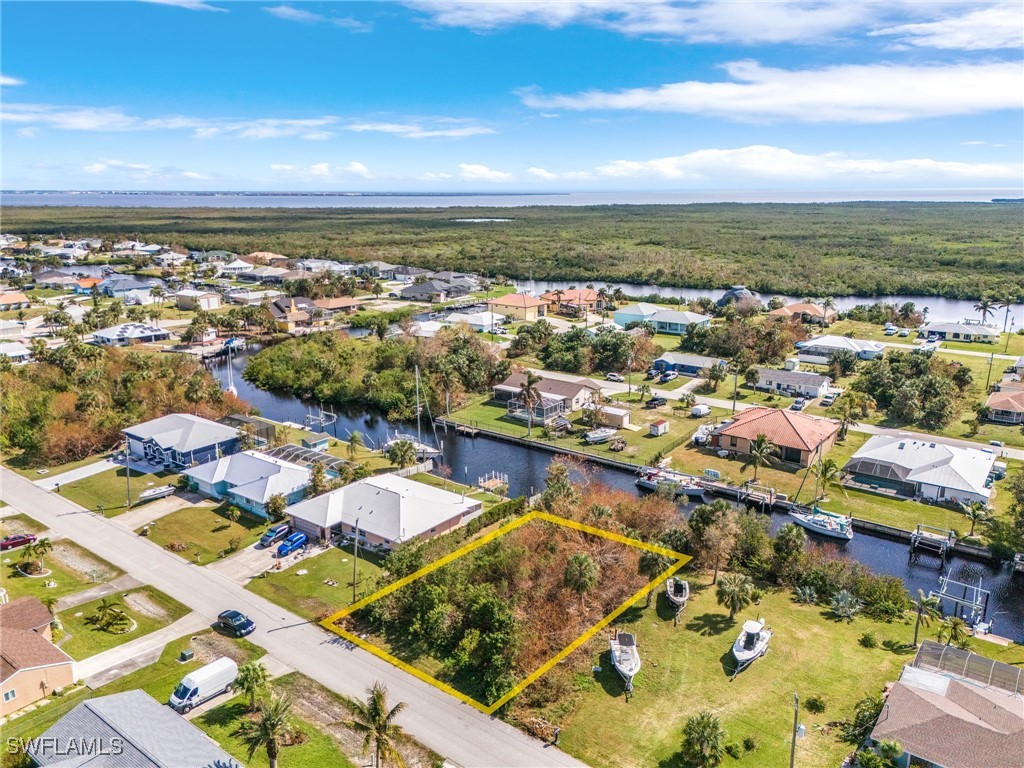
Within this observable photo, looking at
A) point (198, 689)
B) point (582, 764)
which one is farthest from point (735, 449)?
point (198, 689)

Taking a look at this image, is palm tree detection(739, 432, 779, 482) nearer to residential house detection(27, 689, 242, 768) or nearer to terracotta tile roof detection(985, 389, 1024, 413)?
terracotta tile roof detection(985, 389, 1024, 413)

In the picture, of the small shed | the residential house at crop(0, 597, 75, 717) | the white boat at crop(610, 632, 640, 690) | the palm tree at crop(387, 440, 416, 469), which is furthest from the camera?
the small shed

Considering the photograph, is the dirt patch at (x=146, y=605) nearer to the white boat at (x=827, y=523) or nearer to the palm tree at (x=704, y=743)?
the palm tree at (x=704, y=743)

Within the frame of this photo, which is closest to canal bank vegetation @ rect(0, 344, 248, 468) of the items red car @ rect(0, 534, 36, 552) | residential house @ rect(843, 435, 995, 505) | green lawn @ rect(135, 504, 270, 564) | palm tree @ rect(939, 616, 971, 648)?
red car @ rect(0, 534, 36, 552)

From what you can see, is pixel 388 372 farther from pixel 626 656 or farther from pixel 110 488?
pixel 626 656

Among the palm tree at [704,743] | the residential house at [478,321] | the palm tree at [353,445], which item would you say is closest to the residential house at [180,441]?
the palm tree at [353,445]
